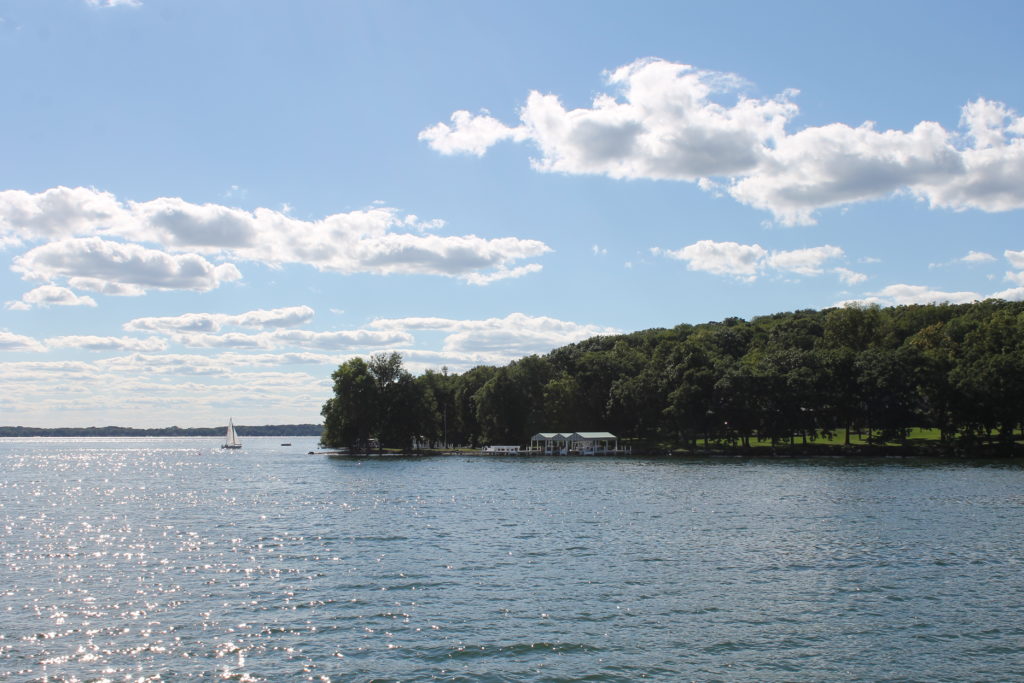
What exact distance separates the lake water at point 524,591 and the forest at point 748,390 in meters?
69.7

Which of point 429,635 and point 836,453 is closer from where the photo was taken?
point 429,635

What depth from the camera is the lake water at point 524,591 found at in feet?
61.4

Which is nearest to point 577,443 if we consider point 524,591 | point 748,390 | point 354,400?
point 748,390

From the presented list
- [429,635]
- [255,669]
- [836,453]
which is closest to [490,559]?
[429,635]

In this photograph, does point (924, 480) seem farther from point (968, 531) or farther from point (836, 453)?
point (836, 453)

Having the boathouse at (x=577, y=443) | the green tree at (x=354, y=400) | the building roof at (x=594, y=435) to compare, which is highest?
the green tree at (x=354, y=400)

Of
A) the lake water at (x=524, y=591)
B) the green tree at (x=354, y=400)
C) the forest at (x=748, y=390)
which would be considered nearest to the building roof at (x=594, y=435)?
the forest at (x=748, y=390)

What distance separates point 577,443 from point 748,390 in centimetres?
3612

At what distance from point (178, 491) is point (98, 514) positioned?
64.3 ft

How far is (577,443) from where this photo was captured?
150m

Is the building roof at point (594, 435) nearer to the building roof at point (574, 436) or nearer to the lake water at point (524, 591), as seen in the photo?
the building roof at point (574, 436)

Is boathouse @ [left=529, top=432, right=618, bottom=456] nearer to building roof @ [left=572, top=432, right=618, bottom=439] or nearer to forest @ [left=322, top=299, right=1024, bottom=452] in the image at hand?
building roof @ [left=572, top=432, right=618, bottom=439]

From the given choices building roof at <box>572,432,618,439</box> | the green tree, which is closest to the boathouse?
building roof at <box>572,432,618,439</box>

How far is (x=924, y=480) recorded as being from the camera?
69.8 metres
